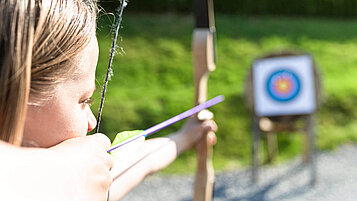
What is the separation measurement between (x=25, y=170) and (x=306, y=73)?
397cm

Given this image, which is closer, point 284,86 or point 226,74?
point 284,86

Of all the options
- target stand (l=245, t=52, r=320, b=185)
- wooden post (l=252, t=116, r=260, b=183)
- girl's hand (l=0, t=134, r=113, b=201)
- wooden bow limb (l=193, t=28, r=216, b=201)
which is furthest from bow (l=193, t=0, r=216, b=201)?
target stand (l=245, t=52, r=320, b=185)

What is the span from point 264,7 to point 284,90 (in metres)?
4.19

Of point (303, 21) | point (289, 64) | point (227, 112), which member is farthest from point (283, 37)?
point (289, 64)

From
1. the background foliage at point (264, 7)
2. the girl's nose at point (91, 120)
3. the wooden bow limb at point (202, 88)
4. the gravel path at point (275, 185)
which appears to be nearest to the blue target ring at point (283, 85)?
the gravel path at point (275, 185)

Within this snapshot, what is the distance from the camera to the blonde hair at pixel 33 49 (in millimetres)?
628

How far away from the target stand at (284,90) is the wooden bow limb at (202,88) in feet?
8.41

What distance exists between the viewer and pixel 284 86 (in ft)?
14.5

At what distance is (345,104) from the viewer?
5582 mm

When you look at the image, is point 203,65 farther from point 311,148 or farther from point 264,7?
point 264,7

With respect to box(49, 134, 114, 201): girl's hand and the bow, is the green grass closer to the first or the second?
the bow

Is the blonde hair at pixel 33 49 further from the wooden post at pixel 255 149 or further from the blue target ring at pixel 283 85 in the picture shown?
the blue target ring at pixel 283 85

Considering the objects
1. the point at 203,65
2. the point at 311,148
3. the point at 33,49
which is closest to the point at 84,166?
the point at 33,49

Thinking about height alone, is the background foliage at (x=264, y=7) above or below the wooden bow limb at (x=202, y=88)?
below
